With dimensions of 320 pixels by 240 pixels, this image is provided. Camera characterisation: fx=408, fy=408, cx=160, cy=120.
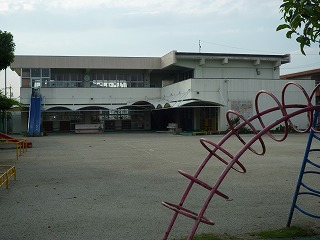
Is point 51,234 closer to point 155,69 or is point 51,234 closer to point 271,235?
point 271,235

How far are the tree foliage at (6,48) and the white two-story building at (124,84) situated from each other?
20028mm

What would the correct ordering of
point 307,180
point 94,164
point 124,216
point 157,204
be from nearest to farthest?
point 124,216
point 157,204
point 307,180
point 94,164

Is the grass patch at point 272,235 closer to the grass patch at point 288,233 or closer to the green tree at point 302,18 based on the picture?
the grass patch at point 288,233

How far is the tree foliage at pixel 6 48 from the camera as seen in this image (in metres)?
18.5

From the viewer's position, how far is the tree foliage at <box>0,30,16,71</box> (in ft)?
60.7

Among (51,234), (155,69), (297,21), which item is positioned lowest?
(51,234)

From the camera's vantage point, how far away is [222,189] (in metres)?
9.19

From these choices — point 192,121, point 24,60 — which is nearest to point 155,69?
point 192,121

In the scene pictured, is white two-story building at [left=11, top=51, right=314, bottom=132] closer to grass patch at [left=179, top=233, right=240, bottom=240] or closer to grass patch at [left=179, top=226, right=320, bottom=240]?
grass patch at [left=179, top=226, right=320, bottom=240]

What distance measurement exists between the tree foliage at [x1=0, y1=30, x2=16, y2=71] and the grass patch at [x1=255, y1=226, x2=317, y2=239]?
15.9m

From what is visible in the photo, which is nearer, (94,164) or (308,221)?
(308,221)

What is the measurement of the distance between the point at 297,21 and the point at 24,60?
139ft

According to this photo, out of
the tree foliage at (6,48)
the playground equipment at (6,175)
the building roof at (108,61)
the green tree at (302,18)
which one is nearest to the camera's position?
the green tree at (302,18)

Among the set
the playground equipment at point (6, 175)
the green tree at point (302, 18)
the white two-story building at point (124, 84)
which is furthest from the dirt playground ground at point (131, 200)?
the white two-story building at point (124, 84)
